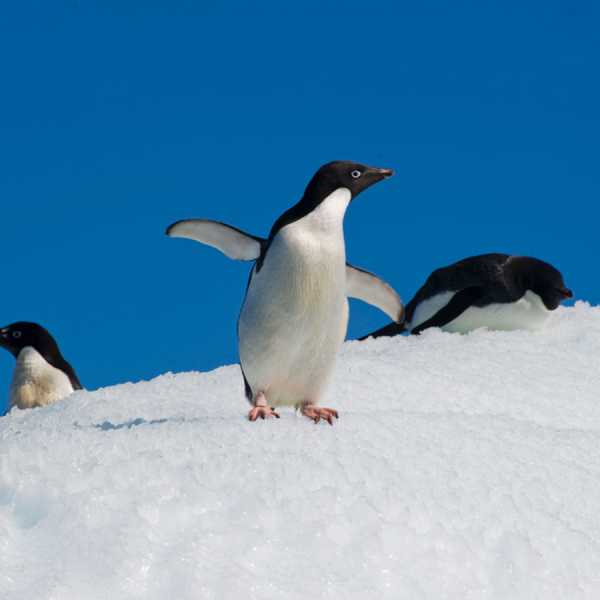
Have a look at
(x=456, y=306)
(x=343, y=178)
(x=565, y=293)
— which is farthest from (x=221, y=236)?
(x=565, y=293)

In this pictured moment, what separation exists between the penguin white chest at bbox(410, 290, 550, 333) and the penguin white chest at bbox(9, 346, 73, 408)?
99.0 inches

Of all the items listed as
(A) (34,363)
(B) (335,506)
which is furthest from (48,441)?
(A) (34,363)

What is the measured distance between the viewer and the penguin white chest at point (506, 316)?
6.12 metres

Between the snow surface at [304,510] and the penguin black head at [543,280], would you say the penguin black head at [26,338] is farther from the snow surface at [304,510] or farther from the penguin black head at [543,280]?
the snow surface at [304,510]

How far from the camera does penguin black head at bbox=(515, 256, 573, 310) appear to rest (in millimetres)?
6172

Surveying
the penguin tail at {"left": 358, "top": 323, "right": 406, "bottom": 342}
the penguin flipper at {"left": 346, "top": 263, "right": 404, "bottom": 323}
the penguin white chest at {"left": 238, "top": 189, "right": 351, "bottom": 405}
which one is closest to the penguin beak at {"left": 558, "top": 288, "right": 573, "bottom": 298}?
the penguin tail at {"left": 358, "top": 323, "right": 406, "bottom": 342}

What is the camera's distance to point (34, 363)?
672 centimetres

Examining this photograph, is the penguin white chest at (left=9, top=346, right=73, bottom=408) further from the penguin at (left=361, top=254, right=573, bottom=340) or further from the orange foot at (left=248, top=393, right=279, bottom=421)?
the orange foot at (left=248, top=393, right=279, bottom=421)

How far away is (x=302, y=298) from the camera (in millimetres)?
2945

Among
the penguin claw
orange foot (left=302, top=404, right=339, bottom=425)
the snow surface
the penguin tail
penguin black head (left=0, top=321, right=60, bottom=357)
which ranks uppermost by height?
the penguin tail

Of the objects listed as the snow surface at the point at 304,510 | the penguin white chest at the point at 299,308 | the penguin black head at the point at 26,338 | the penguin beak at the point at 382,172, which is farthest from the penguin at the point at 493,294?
the snow surface at the point at 304,510

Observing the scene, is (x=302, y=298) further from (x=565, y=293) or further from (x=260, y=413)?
(x=565, y=293)

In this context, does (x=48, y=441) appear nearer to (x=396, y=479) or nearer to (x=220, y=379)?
(x=396, y=479)

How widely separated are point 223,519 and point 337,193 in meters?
1.40
